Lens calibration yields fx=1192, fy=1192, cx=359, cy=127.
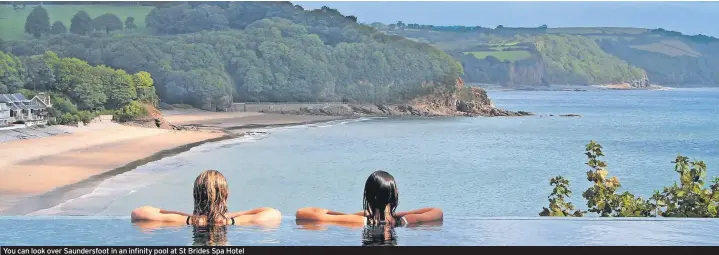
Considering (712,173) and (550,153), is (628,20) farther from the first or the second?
(550,153)

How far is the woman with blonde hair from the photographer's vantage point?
3.77 metres

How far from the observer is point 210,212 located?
3.96 meters

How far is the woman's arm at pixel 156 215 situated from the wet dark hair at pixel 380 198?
693 mm

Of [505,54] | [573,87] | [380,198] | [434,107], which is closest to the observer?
[380,198]

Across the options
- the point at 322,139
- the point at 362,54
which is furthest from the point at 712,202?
the point at 322,139

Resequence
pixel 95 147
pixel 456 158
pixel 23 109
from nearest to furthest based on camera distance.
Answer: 1. pixel 23 109
2. pixel 95 147
3. pixel 456 158

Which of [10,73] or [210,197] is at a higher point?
[10,73]

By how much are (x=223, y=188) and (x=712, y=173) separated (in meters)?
10.1

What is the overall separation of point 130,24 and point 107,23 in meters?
0.22

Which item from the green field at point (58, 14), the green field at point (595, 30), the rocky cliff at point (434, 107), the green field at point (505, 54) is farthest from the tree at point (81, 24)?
the green field at point (595, 30)

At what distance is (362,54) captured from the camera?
40.7 feet
